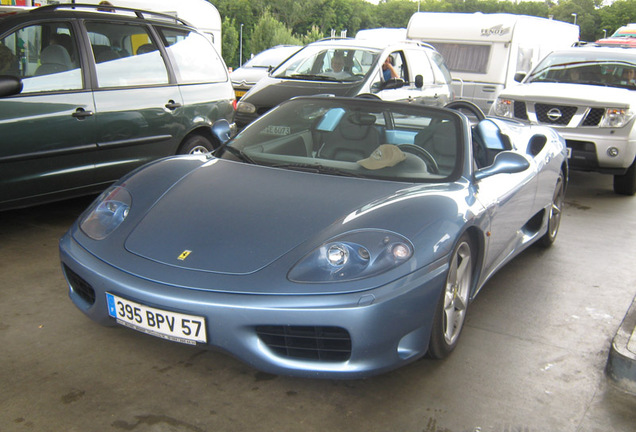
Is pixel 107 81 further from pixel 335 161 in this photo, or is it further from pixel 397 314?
pixel 397 314

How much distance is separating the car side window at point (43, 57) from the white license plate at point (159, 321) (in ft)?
8.52

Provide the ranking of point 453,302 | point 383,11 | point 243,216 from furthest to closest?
point 383,11 < point 453,302 < point 243,216

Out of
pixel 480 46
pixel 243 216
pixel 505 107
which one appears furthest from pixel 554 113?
pixel 480 46

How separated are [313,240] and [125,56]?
3.42m

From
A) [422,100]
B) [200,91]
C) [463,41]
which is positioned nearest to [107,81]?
[200,91]

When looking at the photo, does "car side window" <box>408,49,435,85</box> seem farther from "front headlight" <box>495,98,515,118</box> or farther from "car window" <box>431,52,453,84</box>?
"front headlight" <box>495,98,515,118</box>

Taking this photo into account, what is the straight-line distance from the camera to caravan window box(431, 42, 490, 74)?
13211mm

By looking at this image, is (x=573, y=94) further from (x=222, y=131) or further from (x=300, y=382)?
(x=300, y=382)

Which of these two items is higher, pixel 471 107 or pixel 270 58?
pixel 471 107

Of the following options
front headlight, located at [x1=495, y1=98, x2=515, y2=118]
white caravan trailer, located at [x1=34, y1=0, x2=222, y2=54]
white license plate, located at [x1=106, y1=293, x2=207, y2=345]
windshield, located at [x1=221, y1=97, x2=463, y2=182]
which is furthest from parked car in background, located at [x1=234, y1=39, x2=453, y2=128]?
white license plate, located at [x1=106, y1=293, x2=207, y2=345]

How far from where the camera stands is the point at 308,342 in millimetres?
2504

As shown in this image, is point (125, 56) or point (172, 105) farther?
point (172, 105)

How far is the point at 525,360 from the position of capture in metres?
3.19

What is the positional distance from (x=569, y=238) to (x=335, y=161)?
115 inches
